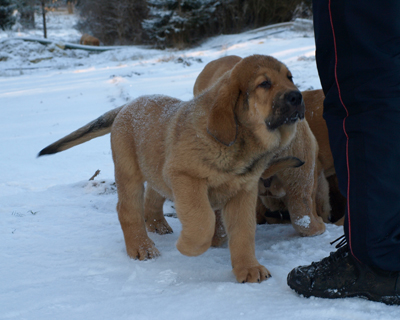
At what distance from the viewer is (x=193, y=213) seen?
8.29 feet

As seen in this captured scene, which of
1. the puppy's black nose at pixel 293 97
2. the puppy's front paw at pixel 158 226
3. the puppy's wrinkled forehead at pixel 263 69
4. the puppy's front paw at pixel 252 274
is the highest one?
the puppy's wrinkled forehead at pixel 263 69

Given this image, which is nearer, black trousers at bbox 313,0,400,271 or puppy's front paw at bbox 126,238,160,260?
black trousers at bbox 313,0,400,271

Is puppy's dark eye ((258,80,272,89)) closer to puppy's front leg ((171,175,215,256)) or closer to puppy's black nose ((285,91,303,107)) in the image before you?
puppy's black nose ((285,91,303,107))

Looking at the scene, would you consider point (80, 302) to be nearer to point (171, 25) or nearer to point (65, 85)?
point (65, 85)

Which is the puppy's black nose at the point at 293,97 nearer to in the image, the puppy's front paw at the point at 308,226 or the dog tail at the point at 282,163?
the dog tail at the point at 282,163

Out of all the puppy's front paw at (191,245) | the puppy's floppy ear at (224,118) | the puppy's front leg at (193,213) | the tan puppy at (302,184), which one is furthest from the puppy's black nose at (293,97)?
the puppy's front paw at (191,245)

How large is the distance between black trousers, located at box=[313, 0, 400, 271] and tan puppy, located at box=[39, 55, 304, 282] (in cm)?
57

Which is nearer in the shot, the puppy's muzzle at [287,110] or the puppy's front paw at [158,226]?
the puppy's muzzle at [287,110]

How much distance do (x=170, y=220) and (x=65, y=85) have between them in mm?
10155

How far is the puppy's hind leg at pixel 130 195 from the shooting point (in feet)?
10.2

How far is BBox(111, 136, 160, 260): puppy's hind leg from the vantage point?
10.2 feet

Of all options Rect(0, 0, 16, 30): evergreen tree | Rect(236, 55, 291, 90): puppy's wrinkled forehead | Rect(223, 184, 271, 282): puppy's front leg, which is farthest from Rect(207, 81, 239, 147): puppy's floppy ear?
Rect(0, 0, 16, 30): evergreen tree

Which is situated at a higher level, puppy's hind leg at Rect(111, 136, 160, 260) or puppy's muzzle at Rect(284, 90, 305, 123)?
puppy's muzzle at Rect(284, 90, 305, 123)

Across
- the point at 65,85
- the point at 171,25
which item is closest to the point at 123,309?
the point at 65,85
